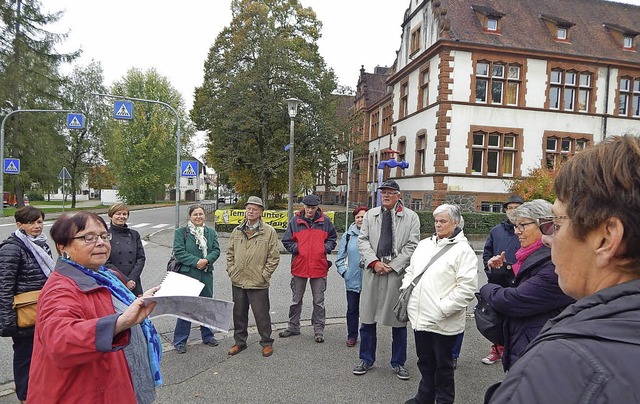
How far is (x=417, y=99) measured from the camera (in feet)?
84.6

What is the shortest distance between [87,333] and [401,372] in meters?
3.53

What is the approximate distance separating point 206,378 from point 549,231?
11.6 feet

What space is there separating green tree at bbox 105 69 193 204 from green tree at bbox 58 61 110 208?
321 centimetres

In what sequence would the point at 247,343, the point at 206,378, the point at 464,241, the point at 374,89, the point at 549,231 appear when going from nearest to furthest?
the point at 549,231
the point at 464,241
the point at 206,378
the point at 247,343
the point at 374,89

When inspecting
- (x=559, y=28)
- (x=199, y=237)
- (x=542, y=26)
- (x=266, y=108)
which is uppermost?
(x=542, y=26)

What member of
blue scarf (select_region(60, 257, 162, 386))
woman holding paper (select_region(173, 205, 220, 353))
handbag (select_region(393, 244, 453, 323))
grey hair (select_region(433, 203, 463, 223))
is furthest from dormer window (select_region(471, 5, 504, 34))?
blue scarf (select_region(60, 257, 162, 386))

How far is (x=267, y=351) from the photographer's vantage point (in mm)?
5098

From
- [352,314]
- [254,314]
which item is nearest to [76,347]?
[254,314]

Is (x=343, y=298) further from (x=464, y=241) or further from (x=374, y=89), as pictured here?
(x=374, y=89)

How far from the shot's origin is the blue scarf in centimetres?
217

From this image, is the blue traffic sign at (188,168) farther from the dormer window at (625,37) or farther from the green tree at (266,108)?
the dormer window at (625,37)

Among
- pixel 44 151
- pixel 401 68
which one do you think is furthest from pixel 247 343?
pixel 44 151

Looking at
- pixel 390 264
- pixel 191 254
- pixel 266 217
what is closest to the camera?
pixel 390 264

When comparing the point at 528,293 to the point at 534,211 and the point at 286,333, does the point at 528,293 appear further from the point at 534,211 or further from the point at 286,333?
the point at 286,333
